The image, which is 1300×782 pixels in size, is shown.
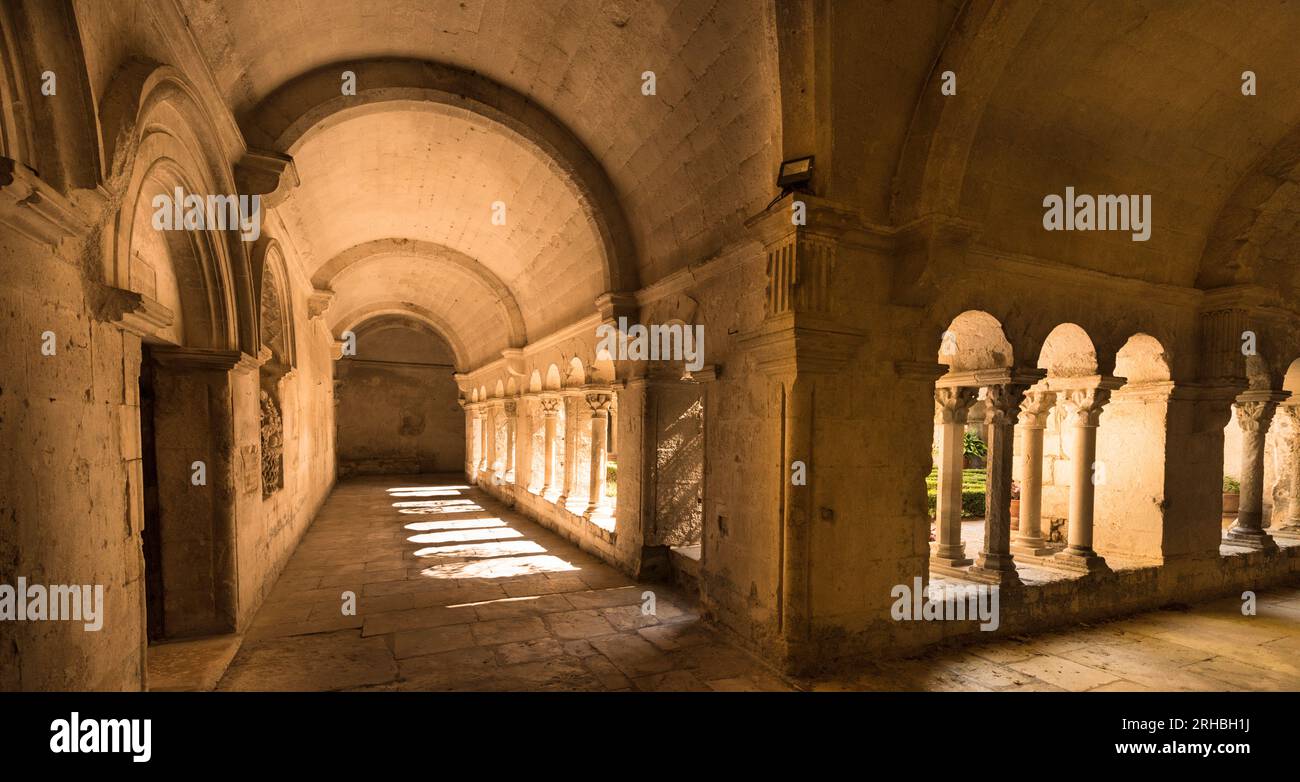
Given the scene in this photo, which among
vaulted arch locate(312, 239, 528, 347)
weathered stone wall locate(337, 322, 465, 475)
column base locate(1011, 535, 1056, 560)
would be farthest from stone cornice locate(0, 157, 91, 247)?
weathered stone wall locate(337, 322, 465, 475)

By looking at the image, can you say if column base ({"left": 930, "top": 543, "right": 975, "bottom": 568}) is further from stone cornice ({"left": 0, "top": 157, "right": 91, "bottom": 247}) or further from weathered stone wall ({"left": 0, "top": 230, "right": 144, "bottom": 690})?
stone cornice ({"left": 0, "top": 157, "right": 91, "bottom": 247})

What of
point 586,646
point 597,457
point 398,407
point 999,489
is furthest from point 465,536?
point 398,407

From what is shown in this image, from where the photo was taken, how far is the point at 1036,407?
5695 millimetres

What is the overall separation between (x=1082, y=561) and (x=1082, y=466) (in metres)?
0.86

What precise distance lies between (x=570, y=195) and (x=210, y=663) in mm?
5186

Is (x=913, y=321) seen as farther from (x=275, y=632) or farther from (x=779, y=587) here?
(x=275, y=632)

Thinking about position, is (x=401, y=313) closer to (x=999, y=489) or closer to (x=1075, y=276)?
(x=999, y=489)

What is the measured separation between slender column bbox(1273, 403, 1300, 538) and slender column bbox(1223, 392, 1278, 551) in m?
1.27

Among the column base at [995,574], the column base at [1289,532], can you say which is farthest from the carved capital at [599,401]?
the column base at [1289,532]

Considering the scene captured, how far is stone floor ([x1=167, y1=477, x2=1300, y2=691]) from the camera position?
3822 mm

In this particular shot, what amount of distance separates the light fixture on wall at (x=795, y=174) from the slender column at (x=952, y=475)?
2565 millimetres

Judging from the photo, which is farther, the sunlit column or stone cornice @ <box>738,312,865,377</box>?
the sunlit column

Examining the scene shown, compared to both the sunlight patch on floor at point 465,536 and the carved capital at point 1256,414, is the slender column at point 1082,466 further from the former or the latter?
the sunlight patch on floor at point 465,536

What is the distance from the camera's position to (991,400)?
5.05 m
